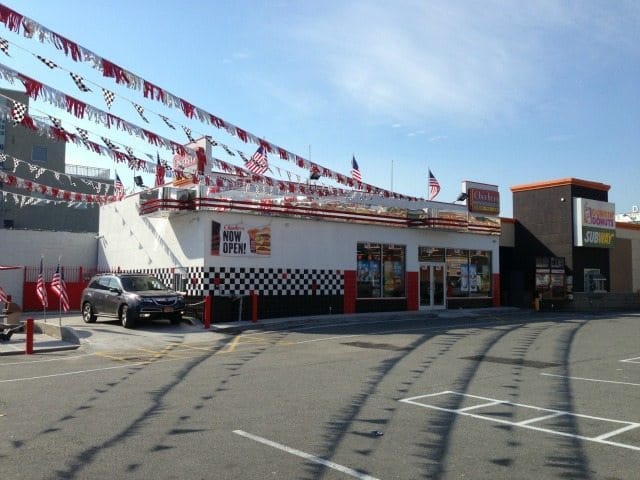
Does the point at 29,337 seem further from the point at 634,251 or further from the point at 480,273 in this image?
the point at 634,251

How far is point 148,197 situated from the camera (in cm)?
2166

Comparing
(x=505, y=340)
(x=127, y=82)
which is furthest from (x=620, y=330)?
(x=127, y=82)

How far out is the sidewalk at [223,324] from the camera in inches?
596

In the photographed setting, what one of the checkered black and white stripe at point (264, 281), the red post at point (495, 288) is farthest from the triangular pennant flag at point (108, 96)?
the red post at point (495, 288)

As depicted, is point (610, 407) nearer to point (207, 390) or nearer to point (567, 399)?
point (567, 399)

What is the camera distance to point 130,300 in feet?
60.0

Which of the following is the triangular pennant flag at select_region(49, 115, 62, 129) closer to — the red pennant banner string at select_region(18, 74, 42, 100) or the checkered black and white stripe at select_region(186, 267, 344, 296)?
the red pennant banner string at select_region(18, 74, 42, 100)

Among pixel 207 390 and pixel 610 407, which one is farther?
pixel 207 390

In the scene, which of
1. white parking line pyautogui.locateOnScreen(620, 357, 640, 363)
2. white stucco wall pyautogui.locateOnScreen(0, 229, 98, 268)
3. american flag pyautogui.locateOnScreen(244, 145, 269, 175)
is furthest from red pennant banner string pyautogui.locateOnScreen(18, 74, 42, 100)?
white stucco wall pyautogui.locateOnScreen(0, 229, 98, 268)

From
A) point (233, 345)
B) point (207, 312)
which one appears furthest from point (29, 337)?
point (207, 312)

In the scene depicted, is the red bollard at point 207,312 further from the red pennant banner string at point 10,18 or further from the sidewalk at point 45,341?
the red pennant banner string at point 10,18

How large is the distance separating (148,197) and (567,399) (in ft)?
54.6

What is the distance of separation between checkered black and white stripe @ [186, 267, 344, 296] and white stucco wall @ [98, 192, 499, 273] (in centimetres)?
22

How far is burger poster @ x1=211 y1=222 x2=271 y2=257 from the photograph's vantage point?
20109 mm
